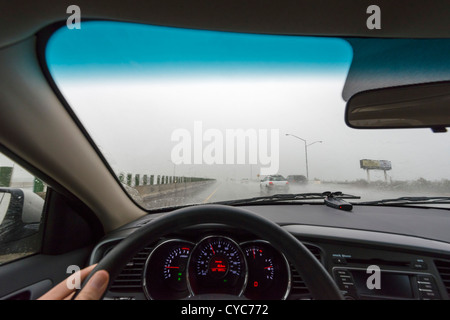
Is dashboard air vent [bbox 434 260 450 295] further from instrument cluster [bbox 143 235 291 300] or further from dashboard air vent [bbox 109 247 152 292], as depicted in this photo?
dashboard air vent [bbox 109 247 152 292]

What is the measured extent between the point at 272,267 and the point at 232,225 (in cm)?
137

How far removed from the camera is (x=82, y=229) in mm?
2688

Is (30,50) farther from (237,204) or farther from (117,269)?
(237,204)

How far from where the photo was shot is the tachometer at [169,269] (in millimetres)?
2393

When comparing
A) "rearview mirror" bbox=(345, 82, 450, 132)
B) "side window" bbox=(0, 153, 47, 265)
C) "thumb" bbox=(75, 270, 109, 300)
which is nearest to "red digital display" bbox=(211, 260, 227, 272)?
"thumb" bbox=(75, 270, 109, 300)

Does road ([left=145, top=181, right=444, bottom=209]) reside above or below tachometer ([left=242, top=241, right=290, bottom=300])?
above

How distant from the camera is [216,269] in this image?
2.30 metres

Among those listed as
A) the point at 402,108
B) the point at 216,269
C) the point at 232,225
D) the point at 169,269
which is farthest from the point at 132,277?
the point at 402,108

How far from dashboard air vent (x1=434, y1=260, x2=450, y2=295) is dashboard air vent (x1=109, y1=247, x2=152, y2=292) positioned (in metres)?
2.78

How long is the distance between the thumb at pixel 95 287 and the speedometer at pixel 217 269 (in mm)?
1257

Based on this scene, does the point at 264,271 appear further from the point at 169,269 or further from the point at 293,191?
the point at 293,191

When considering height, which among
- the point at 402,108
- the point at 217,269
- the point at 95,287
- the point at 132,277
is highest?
the point at 402,108

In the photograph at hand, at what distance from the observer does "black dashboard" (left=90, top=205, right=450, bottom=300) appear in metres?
2.27
